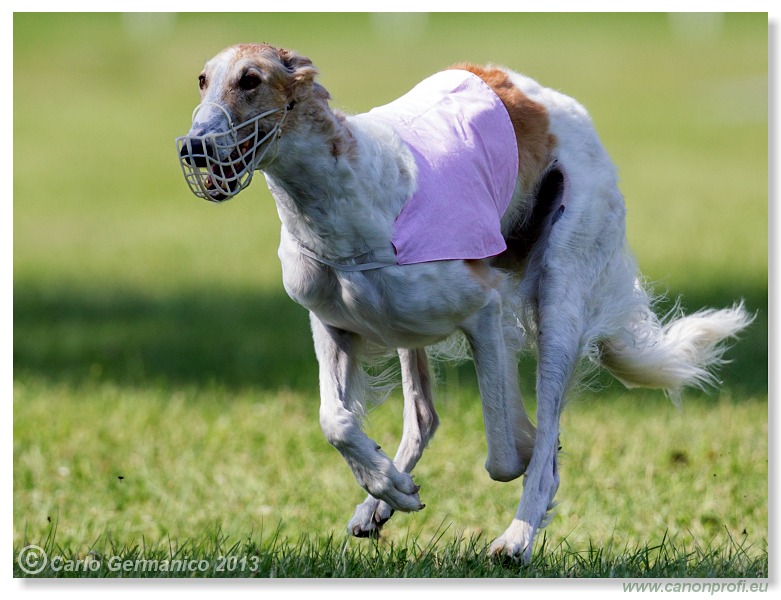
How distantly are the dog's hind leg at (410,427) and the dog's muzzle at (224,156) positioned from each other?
1552mm

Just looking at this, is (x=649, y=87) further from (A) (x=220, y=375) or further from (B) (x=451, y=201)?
(B) (x=451, y=201)

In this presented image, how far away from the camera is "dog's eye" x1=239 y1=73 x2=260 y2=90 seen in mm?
3705

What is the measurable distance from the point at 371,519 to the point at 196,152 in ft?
6.48

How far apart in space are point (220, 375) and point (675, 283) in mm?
4015

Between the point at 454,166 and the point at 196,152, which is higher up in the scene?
the point at 196,152

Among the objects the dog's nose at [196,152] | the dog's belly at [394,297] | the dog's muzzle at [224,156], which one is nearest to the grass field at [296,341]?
the dog's belly at [394,297]

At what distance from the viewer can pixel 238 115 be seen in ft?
12.1

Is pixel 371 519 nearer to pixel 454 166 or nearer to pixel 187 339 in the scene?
pixel 454 166

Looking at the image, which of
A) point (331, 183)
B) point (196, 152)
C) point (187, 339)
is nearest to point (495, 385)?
point (331, 183)

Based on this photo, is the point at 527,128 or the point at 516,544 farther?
the point at 527,128

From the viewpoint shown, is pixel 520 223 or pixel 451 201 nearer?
pixel 451 201

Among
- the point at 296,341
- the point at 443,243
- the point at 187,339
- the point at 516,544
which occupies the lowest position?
the point at 187,339
